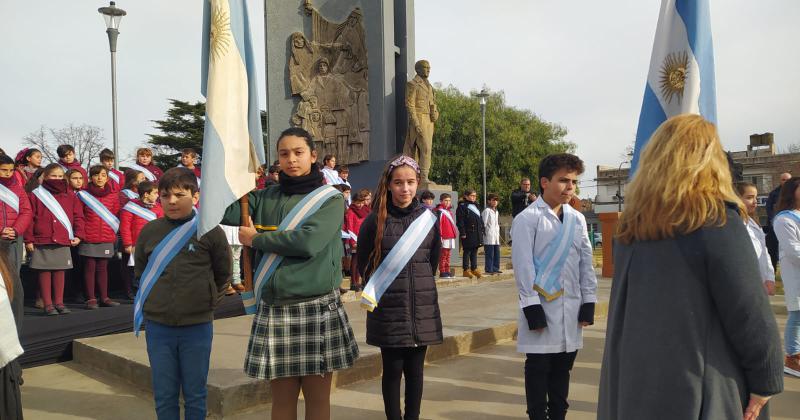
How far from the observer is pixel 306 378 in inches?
129

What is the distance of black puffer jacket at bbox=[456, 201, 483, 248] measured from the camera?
1219cm

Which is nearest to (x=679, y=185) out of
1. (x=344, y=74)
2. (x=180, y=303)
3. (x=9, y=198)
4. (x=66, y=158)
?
(x=180, y=303)

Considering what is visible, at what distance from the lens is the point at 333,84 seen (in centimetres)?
1445

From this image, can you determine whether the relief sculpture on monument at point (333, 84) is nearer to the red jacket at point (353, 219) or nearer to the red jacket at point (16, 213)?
the red jacket at point (353, 219)

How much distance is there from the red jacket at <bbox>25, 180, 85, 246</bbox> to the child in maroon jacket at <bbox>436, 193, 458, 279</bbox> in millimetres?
6338

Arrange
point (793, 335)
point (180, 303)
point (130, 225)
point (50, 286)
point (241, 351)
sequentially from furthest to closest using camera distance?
point (130, 225), point (50, 286), point (241, 351), point (793, 335), point (180, 303)

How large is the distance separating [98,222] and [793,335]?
797 centimetres

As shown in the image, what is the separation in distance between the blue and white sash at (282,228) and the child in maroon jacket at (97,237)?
17.6 feet

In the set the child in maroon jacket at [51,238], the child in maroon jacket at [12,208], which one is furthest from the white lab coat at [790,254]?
the child in maroon jacket at [51,238]

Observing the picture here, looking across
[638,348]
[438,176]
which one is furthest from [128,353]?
[438,176]

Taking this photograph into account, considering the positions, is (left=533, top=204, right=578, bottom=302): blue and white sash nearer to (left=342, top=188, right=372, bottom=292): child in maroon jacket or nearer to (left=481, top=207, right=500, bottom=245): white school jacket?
(left=342, top=188, right=372, bottom=292): child in maroon jacket

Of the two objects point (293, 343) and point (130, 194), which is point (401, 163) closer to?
point (293, 343)

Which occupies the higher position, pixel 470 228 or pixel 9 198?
pixel 9 198

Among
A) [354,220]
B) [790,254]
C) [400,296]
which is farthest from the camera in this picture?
[354,220]
